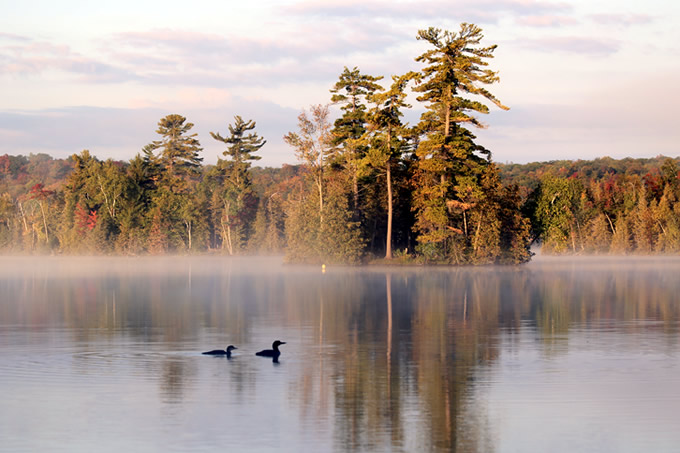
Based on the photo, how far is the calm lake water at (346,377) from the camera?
1452 centimetres

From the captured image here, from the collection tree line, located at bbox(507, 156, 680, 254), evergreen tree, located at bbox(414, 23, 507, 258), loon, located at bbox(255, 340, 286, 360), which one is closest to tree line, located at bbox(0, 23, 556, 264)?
evergreen tree, located at bbox(414, 23, 507, 258)

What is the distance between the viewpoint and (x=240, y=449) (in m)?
13.6

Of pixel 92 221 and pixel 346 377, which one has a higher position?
pixel 92 221

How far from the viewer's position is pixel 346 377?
20.0 m

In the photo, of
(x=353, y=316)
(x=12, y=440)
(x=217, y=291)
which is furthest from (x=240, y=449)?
(x=217, y=291)

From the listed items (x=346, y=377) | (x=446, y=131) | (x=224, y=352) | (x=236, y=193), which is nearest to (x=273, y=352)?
(x=224, y=352)

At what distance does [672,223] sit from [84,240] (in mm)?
81578

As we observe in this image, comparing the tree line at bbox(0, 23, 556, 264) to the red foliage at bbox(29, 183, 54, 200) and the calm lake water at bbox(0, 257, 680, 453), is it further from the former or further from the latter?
the red foliage at bbox(29, 183, 54, 200)

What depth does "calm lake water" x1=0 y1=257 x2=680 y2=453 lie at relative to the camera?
14516 mm

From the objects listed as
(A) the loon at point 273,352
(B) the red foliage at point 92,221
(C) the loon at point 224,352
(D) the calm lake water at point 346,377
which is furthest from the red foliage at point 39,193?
(A) the loon at point 273,352

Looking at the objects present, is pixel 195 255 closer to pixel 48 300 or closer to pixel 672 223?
pixel 672 223

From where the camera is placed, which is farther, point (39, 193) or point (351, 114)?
point (39, 193)

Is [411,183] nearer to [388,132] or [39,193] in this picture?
[388,132]

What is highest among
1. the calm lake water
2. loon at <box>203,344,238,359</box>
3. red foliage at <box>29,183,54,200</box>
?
red foliage at <box>29,183,54,200</box>
